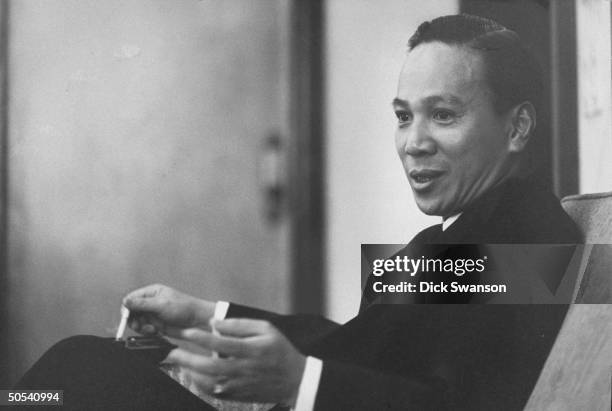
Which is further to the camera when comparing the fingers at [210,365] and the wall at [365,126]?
the wall at [365,126]

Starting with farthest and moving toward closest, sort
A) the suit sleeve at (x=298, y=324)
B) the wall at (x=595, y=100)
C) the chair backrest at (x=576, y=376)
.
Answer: the wall at (x=595, y=100) → the suit sleeve at (x=298, y=324) → the chair backrest at (x=576, y=376)

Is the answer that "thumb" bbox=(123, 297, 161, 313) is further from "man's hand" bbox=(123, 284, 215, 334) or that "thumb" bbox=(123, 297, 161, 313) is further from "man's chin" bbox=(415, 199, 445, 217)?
"man's chin" bbox=(415, 199, 445, 217)

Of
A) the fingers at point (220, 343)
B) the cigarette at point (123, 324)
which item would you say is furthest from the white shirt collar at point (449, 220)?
the cigarette at point (123, 324)

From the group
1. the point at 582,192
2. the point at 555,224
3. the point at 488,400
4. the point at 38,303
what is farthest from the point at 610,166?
the point at 38,303

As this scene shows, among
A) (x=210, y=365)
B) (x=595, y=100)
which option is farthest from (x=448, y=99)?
(x=210, y=365)

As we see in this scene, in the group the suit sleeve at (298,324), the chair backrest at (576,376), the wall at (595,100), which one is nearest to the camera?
the chair backrest at (576,376)

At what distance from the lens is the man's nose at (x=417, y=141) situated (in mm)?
1815

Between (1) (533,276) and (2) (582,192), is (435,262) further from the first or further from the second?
(2) (582,192)

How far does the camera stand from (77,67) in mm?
1794

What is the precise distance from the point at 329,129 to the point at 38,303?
Result: 3.06ft

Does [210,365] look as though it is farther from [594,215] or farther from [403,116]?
[594,215]

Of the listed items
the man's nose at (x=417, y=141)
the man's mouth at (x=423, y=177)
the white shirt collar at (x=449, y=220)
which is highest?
the man's nose at (x=417, y=141)

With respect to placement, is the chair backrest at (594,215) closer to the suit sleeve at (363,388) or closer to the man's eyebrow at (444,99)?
the man's eyebrow at (444,99)

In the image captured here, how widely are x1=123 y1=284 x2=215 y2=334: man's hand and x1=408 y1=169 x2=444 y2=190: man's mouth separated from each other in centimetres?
65
